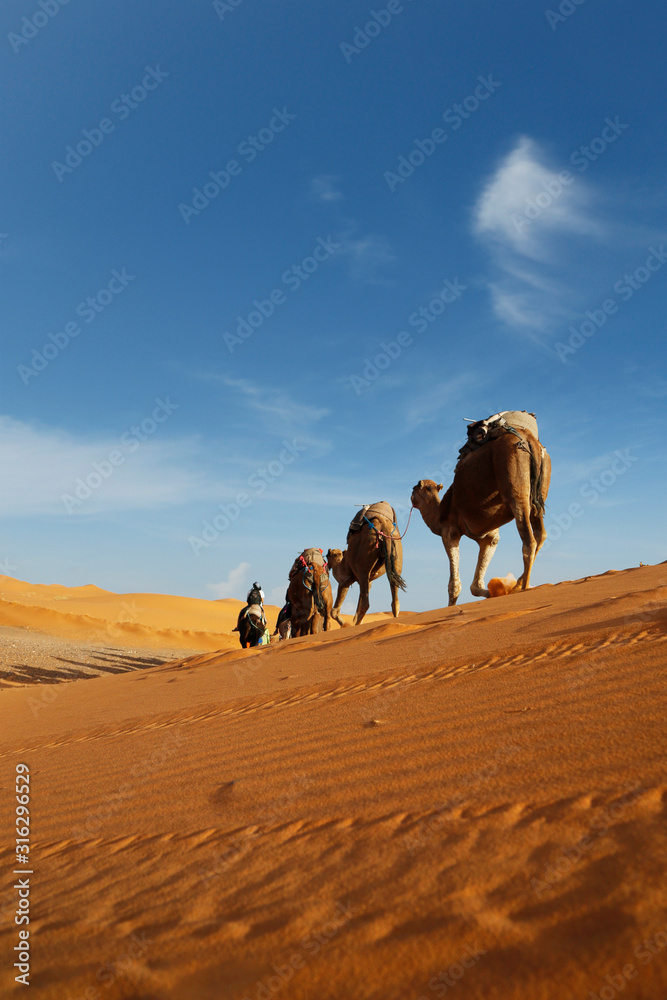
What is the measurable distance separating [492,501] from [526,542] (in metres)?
1.09

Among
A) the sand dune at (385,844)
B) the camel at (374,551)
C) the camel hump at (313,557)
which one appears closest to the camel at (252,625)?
the camel hump at (313,557)

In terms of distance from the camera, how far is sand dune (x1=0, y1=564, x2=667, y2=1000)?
165 cm

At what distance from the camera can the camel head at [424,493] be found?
12250mm

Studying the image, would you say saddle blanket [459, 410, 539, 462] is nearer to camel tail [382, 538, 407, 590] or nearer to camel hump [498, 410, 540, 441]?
camel hump [498, 410, 540, 441]

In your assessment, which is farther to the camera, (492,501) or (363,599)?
(363,599)

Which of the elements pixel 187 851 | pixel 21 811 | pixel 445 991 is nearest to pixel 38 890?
pixel 187 851

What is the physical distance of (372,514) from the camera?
14.5m

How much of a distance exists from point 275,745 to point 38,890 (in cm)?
146

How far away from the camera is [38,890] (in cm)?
250

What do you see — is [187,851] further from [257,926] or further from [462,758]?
[462,758]

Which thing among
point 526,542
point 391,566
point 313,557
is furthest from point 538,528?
point 313,557
